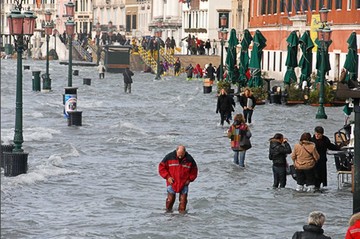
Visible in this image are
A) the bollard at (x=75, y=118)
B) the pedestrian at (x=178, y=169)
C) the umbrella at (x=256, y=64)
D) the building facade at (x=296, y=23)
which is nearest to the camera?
the pedestrian at (x=178, y=169)

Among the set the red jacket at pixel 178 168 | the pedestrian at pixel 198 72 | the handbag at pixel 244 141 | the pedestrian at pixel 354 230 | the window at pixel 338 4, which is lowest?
the pedestrian at pixel 198 72

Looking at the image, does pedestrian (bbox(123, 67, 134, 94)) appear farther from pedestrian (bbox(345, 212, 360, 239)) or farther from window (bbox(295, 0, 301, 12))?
pedestrian (bbox(345, 212, 360, 239))

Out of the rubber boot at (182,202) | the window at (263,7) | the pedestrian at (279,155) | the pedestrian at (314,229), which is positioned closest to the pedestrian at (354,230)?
the pedestrian at (314,229)

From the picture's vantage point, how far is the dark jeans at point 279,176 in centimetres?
2558

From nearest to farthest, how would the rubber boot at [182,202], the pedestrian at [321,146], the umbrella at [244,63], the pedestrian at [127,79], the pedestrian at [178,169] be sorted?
1. the pedestrian at [178,169]
2. the rubber boot at [182,202]
3. the pedestrian at [321,146]
4. the umbrella at [244,63]
5. the pedestrian at [127,79]

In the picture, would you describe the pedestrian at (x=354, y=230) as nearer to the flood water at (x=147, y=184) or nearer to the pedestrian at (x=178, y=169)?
the flood water at (x=147, y=184)

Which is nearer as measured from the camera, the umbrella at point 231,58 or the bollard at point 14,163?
the bollard at point 14,163

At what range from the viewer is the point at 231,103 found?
137 feet

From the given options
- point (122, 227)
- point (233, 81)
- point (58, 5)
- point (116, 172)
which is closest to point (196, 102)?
point (233, 81)

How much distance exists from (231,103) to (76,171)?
515 inches

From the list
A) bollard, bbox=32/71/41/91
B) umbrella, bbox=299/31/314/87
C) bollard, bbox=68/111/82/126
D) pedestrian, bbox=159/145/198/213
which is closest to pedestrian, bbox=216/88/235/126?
bollard, bbox=68/111/82/126

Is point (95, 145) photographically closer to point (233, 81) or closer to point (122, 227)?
point (122, 227)

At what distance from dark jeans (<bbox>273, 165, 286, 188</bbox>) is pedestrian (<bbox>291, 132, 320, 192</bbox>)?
21.7 inches

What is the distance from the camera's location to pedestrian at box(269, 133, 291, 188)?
81.5 feet
